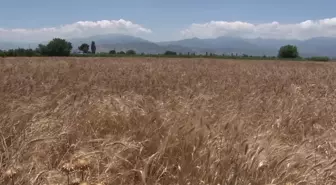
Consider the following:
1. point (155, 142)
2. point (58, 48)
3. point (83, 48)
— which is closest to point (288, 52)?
point (58, 48)

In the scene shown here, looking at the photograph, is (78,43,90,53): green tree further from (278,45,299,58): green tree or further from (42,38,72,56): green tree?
(278,45,299,58): green tree

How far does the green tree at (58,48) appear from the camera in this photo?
261 ft

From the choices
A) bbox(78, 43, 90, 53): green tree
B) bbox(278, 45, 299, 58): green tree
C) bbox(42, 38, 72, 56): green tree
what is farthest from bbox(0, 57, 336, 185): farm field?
bbox(78, 43, 90, 53): green tree

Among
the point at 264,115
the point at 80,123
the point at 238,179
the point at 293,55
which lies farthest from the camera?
the point at 293,55

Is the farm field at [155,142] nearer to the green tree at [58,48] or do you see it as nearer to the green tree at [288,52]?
the green tree at [58,48]

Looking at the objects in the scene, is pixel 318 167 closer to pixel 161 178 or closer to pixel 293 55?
pixel 161 178

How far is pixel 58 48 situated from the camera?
82.2 metres

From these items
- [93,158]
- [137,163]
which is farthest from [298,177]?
[93,158]

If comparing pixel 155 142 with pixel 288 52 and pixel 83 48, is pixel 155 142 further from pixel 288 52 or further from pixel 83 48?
pixel 83 48

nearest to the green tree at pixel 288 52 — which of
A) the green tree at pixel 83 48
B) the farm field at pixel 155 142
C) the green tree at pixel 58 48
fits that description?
the green tree at pixel 58 48

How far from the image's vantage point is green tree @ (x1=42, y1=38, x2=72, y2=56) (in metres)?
79.6

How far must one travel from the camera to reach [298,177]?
87.7 inches

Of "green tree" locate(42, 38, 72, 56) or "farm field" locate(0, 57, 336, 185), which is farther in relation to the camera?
"green tree" locate(42, 38, 72, 56)

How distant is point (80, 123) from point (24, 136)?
2.24ft
